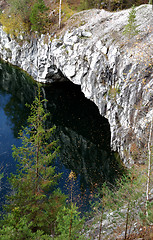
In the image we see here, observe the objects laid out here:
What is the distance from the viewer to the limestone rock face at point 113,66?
16.2 metres

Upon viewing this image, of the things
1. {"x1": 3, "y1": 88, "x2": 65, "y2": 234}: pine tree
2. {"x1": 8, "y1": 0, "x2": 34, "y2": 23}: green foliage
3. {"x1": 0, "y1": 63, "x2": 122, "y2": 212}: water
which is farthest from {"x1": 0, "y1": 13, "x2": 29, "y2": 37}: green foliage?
{"x1": 3, "y1": 88, "x2": 65, "y2": 234}: pine tree

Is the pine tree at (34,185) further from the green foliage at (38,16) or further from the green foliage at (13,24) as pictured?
the green foliage at (13,24)

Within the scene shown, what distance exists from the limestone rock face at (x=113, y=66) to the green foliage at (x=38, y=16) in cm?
233

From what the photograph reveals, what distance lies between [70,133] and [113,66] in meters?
9.58

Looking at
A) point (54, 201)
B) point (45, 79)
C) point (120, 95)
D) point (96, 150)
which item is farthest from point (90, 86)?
point (54, 201)

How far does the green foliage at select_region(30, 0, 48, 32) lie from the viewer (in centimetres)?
Answer: 3303

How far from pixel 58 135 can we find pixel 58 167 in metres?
5.81

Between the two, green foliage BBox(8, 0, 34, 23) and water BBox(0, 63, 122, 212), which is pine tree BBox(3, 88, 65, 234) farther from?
green foliage BBox(8, 0, 34, 23)

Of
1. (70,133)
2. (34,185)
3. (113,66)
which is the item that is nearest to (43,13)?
(113,66)

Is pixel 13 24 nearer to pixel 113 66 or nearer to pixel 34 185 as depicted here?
pixel 113 66

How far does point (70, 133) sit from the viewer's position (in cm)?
2403

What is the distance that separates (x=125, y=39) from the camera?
20688mm

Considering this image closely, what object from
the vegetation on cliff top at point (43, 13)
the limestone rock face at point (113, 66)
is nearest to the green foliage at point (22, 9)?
the vegetation on cliff top at point (43, 13)

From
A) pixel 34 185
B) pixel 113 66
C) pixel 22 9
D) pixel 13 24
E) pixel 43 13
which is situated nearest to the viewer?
pixel 34 185
